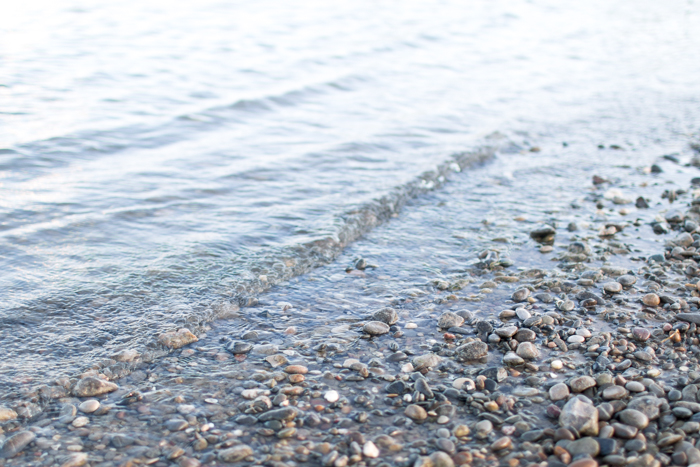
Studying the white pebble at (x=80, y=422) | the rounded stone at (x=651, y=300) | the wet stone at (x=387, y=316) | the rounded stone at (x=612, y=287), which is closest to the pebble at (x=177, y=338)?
the white pebble at (x=80, y=422)

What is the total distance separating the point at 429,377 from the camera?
371cm

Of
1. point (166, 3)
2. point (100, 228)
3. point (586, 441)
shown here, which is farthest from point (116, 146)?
point (166, 3)

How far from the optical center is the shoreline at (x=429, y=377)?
307cm

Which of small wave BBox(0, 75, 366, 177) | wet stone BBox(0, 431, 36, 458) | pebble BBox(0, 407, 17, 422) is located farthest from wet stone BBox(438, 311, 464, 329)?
small wave BBox(0, 75, 366, 177)

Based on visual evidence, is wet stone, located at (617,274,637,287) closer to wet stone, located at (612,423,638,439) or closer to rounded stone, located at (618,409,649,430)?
rounded stone, located at (618,409,649,430)

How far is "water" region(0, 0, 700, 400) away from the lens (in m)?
5.07

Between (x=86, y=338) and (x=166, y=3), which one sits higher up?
(x=166, y=3)

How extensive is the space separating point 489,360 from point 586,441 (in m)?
0.96

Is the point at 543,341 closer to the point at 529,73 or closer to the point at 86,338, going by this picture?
the point at 86,338

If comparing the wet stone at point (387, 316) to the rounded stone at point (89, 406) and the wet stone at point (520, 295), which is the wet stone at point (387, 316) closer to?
the wet stone at point (520, 295)

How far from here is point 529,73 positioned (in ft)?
49.1

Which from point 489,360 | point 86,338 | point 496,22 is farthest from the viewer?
point 496,22

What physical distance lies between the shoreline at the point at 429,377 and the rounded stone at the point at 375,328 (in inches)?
0.5

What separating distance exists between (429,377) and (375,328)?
0.69 m
